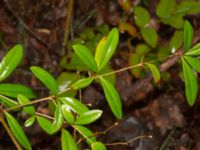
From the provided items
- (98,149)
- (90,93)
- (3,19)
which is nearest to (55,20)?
(3,19)

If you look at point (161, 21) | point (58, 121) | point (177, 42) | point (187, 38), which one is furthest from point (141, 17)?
point (58, 121)

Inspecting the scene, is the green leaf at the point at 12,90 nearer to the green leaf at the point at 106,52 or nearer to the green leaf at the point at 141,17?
the green leaf at the point at 106,52

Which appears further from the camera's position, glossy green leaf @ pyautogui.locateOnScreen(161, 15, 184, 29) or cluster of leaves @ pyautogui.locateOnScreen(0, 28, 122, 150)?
glossy green leaf @ pyautogui.locateOnScreen(161, 15, 184, 29)

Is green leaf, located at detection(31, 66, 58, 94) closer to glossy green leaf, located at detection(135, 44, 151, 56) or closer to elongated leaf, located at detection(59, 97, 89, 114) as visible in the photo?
elongated leaf, located at detection(59, 97, 89, 114)

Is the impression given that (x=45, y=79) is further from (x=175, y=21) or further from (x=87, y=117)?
(x=175, y=21)

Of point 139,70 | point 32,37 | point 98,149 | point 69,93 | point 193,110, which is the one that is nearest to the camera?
point 98,149

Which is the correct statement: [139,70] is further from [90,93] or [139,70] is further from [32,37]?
[32,37]

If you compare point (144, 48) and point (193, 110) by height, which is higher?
point (144, 48)

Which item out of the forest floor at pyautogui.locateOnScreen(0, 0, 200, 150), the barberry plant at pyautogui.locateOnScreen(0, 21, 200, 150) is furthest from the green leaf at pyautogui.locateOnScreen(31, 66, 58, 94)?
the forest floor at pyautogui.locateOnScreen(0, 0, 200, 150)
